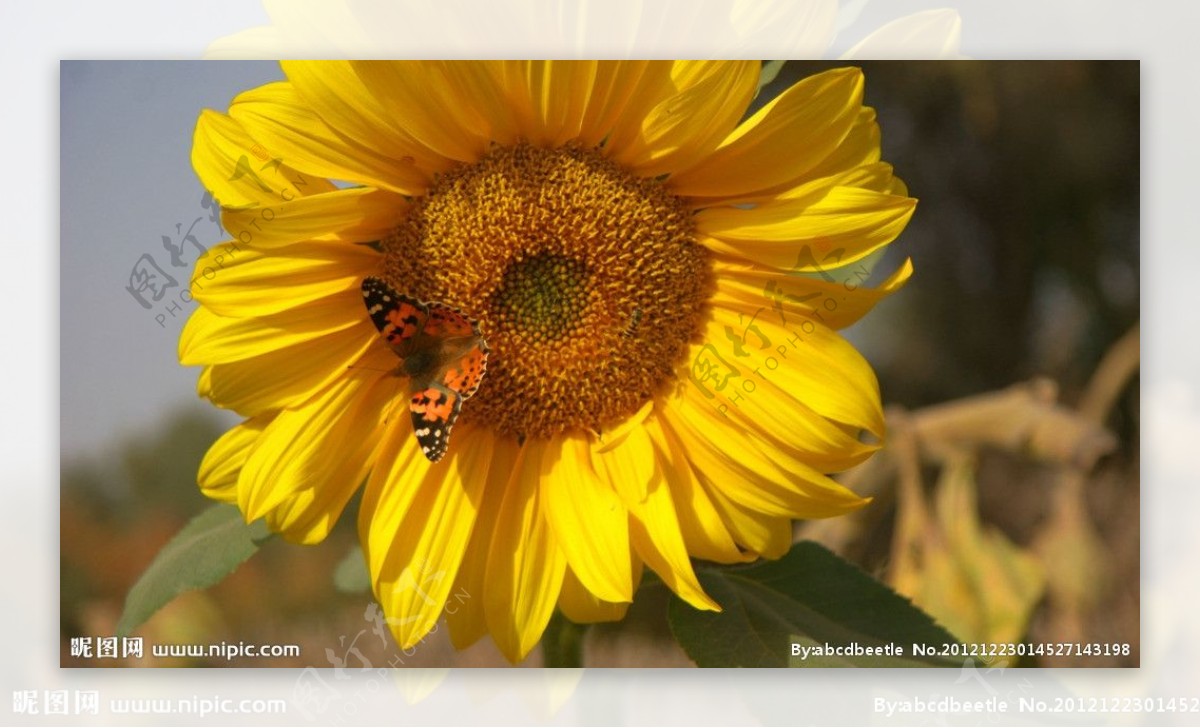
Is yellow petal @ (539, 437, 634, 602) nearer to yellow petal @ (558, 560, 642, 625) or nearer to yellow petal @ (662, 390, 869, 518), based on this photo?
yellow petal @ (558, 560, 642, 625)

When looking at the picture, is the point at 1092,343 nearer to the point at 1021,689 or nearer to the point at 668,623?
the point at 1021,689

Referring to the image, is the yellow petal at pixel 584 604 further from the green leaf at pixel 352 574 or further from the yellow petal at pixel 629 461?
the green leaf at pixel 352 574

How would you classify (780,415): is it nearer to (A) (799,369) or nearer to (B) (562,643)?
(A) (799,369)

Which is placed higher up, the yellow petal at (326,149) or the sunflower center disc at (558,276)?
the yellow petal at (326,149)

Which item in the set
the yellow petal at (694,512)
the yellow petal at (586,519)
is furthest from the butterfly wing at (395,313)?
the yellow petal at (694,512)

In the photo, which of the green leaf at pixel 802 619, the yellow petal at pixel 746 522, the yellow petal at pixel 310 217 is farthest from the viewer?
the green leaf at pixel 802 619

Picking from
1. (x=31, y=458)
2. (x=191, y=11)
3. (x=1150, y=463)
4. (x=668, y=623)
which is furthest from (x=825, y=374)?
(x=31, y=458)

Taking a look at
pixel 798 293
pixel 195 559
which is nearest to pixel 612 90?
pixel 798 293
